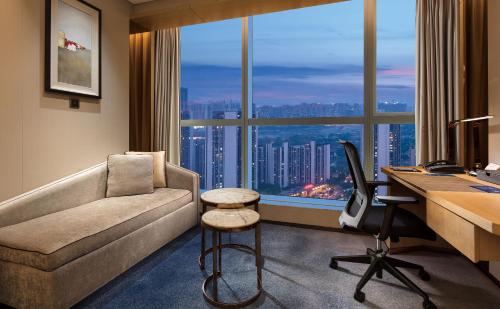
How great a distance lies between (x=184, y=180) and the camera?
116 inches

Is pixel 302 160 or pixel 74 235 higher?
pixel 302 160

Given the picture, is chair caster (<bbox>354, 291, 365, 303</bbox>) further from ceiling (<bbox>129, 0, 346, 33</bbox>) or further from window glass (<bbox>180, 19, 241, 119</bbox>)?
ceiling (<bbox>129, 0, 346, 33</bbox>)

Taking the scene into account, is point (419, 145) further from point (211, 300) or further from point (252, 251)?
point (211, 300)

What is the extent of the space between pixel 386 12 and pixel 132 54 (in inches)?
130

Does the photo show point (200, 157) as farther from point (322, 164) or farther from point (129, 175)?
point (322, 164)

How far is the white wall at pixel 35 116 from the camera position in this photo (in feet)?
6.36

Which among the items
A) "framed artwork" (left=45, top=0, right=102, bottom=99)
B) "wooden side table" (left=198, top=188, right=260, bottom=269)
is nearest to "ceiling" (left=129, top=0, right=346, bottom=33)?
"framed artwork" (left=45, top=0, right=102, bottom=99)

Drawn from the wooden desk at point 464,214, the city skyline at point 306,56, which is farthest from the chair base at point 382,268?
the city skyline at point 306,56

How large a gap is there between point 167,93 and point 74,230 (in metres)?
2.34

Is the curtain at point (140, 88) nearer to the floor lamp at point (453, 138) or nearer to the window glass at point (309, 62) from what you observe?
the window glass at point (309, 62)

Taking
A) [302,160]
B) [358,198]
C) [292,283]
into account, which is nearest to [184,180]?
[302,160]

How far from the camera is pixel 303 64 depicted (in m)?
3.37

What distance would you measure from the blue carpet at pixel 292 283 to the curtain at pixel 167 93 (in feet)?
5.22

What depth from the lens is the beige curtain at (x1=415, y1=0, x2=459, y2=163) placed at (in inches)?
94.0
